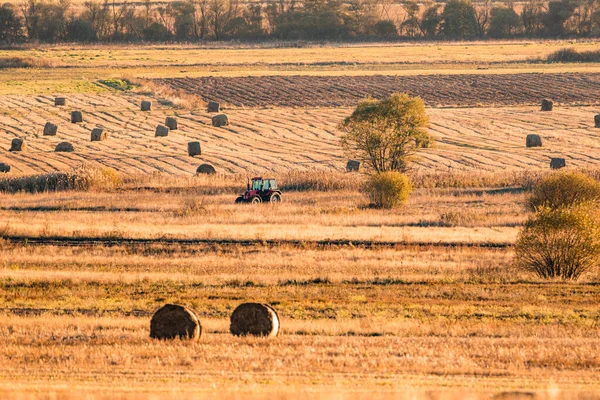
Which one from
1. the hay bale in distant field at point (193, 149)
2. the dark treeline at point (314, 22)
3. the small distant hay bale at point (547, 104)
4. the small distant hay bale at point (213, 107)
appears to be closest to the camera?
the hay bale in distant field at point (193, 149)

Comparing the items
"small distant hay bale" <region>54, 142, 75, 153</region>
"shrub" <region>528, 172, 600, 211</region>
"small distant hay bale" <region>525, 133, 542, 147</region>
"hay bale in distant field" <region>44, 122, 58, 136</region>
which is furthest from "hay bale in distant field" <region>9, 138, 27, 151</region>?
"shrub" <region>528, 172, 600, 211</region>


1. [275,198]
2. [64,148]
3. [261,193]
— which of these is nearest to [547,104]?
[64,148]

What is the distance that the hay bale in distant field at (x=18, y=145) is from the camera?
6144cm

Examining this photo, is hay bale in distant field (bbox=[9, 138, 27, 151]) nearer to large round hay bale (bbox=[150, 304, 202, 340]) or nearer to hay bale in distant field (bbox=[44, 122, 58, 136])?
hay bale in distant field (bbox=[44, 122, 58, 136])

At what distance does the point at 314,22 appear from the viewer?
148750mm

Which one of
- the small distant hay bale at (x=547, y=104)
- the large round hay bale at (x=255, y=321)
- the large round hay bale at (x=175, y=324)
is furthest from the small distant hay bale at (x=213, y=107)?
the large round hay bale at (x=175, y=324)

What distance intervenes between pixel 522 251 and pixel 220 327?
11.4 m

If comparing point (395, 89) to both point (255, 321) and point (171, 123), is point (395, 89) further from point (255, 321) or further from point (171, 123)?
point (255, 321)

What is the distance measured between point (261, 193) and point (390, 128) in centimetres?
854

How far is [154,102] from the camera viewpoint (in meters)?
82.1

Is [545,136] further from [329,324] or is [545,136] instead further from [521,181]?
[329,324]

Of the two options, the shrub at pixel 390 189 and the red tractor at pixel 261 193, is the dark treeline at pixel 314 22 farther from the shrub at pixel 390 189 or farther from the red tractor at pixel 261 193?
the shrub at pixel 390 189

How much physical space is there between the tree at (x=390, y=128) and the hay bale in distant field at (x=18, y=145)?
19.8 m

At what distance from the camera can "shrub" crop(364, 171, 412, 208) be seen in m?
45.8
